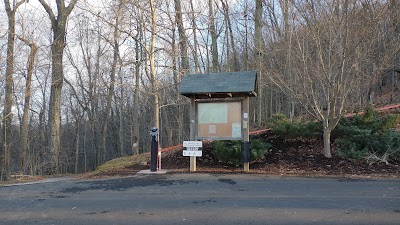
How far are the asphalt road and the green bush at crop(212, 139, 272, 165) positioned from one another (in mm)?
1862

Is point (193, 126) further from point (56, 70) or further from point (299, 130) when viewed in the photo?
point (56, 70)

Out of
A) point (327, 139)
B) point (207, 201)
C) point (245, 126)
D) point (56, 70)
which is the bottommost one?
point (207, 201)

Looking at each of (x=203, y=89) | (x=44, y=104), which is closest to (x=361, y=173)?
(x=203, y=89)

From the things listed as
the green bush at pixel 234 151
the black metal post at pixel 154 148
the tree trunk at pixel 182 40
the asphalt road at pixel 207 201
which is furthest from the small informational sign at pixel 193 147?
the tree trunk at pixel 182 40

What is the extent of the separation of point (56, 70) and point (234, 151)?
1142 cm

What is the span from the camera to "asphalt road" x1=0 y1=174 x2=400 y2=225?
18.5ft

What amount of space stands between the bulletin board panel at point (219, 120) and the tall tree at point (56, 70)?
9.63m

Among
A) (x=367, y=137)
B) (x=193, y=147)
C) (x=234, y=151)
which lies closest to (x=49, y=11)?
(x=193, y=147)

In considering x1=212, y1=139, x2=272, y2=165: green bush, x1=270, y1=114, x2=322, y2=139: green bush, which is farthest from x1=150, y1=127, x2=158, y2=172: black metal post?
x1=270, y1=114, x2=322, y2=139: green bush

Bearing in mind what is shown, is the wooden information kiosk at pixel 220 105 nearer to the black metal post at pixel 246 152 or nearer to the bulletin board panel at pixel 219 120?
the bulletin board panel at pixel 219 120

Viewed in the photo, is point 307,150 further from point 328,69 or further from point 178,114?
point 178,114

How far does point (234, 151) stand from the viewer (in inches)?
453

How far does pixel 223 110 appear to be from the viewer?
11.3 m

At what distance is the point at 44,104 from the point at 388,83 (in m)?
34.0
